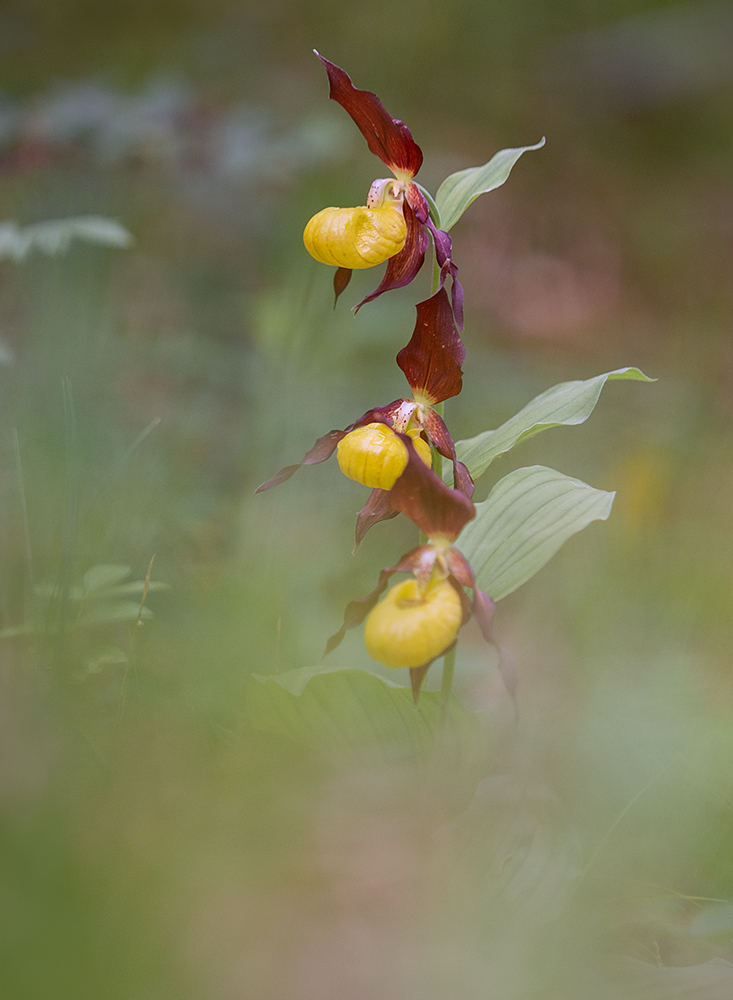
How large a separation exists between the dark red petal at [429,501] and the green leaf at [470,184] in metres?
0.32

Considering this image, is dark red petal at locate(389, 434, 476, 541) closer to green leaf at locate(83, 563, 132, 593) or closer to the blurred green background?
the blurred green background

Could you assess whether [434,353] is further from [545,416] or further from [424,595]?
[424,595]

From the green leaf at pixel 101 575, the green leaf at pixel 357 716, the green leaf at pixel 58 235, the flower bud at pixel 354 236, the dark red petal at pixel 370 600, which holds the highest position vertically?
the flower bud at pixel 354 236

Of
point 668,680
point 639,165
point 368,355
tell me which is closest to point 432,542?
point 668,680

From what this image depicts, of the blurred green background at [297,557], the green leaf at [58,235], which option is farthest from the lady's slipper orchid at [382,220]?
the green leaf at [58,235]

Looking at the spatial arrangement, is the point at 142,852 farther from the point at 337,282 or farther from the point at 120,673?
the point at 337,282

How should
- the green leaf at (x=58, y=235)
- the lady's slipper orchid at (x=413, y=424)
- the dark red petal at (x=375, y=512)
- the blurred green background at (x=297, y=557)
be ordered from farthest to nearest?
the green leaf at (x=58, y=235)
the dark red petal at (x=375, y=512)
the lady's slipper orchid at (x=413, y=424)
the blurred green background at (x=297, y=557)

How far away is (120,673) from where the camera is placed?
83 cm

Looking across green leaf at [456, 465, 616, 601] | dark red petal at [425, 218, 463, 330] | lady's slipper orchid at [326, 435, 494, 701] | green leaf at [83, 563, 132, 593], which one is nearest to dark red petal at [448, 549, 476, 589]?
lady's slipper orchid at [326, 435, 494, 701]

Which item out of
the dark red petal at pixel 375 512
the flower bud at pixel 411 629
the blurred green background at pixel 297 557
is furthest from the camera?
the dark red petal at pixel 375 512

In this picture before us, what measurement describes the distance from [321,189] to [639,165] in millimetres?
2850

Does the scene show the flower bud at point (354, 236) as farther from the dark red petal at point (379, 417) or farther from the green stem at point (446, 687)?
the green stem at point (446, 687)

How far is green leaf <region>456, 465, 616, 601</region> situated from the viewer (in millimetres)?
861

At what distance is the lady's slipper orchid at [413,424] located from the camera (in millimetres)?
Result: 784
